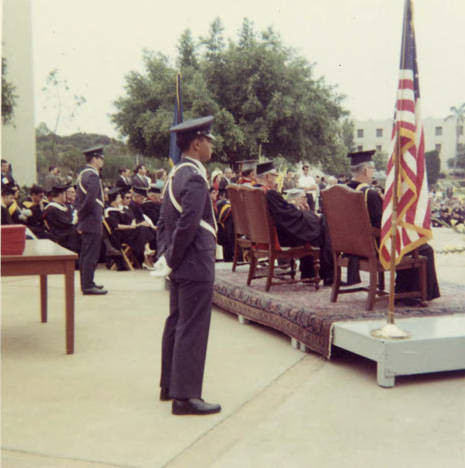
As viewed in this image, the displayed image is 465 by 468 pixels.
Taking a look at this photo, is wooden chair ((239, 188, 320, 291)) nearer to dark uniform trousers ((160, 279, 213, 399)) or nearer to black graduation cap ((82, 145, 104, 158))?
black graduation cap ((82, 145, 104, 158))

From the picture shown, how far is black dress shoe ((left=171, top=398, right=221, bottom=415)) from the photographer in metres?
4.12

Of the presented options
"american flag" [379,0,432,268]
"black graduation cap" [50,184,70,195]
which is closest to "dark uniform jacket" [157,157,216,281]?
"american flag" [379,0,432,268]

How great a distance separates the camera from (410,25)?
5.12 metres

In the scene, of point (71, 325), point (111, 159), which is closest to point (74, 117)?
point (111, 159)

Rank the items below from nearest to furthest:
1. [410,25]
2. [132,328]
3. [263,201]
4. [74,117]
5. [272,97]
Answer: [410,25], [132,328], [263,201], [74,117], [272,97]

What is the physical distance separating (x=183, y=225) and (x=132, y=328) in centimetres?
306

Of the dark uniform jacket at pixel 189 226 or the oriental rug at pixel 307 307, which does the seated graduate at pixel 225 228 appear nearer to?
the oriental rug at pixel 307 307

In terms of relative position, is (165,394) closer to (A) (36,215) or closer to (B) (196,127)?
(B) (196,127)

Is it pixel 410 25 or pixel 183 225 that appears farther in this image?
pixel 410 25

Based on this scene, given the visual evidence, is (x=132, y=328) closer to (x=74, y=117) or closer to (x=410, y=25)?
(x=410, y=25)

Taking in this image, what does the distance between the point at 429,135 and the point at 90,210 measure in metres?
94.6

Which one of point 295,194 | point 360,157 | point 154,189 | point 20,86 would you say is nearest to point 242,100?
point 20,86

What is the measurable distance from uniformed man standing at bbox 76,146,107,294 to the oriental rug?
5.94ft

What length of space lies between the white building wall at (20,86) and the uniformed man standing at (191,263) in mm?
23798
